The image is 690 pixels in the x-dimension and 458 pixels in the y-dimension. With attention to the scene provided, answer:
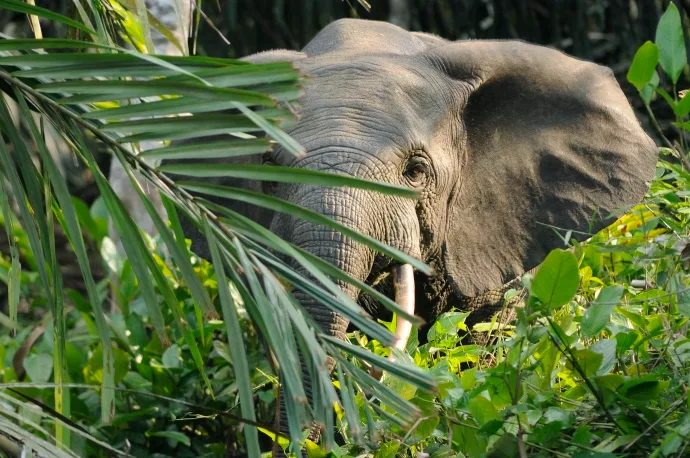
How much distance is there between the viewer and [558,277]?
76.6 inches

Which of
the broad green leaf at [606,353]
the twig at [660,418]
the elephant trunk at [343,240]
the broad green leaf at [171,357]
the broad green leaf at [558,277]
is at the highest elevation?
the broad green leaf at [558,277]

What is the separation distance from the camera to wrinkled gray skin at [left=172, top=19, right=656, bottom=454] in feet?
12.7

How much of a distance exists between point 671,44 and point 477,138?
5.92ft

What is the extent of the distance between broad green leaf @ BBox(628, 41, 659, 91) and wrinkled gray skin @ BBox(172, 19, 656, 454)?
144 cm

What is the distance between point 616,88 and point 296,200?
4.69ft

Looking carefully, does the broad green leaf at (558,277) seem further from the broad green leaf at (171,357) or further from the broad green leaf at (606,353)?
the broad green leaf at (171,357)

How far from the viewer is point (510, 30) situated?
27.5ft

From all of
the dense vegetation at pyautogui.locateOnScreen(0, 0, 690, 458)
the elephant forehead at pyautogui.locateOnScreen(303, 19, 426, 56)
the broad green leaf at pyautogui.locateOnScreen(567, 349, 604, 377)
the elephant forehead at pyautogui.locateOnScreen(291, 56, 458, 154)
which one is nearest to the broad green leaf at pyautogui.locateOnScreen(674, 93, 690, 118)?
the dense vegetation at pyautogui.locateOnScreen(0, 0, 690, 458)

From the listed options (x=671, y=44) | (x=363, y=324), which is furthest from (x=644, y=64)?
(x=363, y=324)

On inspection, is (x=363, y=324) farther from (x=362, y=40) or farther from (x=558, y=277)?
(x=362, y=40)

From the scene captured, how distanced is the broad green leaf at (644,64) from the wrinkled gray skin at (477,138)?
1.44m

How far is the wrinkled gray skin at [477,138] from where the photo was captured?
3.88 m

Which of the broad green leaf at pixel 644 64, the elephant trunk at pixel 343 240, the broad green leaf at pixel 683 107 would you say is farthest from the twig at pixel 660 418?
the elephant trunk at pixel 343 240

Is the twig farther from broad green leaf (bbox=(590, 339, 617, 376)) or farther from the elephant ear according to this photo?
the elephant ear
